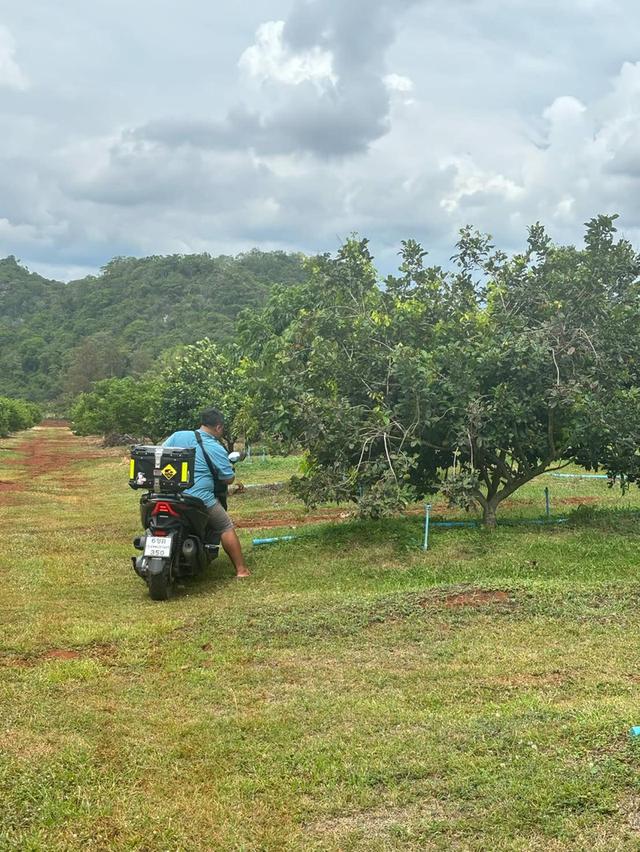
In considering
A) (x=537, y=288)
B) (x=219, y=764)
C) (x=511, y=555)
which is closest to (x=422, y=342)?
(x=537, y=288)

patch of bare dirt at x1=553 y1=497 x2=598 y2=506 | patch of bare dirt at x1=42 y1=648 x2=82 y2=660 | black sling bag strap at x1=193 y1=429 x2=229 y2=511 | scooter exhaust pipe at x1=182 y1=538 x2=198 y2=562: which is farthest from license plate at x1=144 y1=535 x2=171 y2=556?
patch of bare dirt at x1=553 y1=497 x2=598 y2=506

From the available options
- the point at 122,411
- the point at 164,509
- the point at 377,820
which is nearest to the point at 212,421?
the point at 164,509

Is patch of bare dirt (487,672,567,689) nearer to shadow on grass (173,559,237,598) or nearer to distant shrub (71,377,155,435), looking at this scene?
shadow on grass (173,559,237,598)

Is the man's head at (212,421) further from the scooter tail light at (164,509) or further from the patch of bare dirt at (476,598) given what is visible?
the patch of bare dirt at (476,598)

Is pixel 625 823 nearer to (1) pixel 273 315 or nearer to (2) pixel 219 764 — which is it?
(2) pixel 219 764

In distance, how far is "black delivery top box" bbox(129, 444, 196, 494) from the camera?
7.13 meters

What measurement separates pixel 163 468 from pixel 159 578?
3.35 ft

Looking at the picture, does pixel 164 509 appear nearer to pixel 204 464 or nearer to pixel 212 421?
pixel 204 464

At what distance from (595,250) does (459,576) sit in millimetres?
4543

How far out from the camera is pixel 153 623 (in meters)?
6.20

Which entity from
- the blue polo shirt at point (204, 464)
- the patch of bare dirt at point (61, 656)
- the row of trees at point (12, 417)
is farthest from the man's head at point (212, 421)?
the row of trees at point (12, 417)

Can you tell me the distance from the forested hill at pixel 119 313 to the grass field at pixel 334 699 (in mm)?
60931

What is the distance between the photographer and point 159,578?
7012 millimetres

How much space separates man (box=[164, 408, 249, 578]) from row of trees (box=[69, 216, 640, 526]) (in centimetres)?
114
